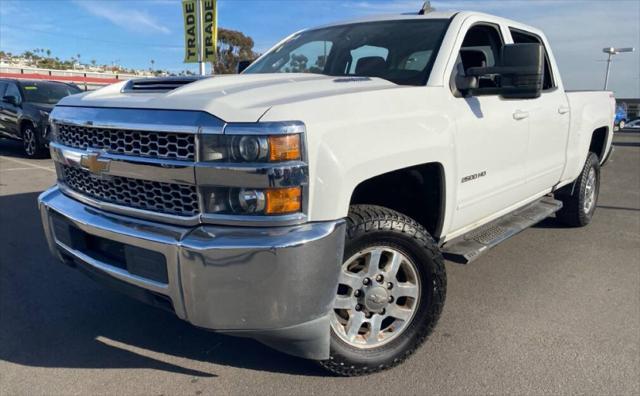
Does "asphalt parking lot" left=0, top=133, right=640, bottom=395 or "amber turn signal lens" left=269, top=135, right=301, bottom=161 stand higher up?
"amber turn signal lens" left=269, top=135, right=301, bottom=161

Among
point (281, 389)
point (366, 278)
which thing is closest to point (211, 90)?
point (366, 278)

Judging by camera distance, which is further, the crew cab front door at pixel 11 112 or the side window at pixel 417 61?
the crew cab front door at pixel 11 112

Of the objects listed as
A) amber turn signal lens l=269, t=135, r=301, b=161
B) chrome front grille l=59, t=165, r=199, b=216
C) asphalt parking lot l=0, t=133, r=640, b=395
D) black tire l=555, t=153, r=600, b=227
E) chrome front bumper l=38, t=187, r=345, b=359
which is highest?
amber turn signal lens l=269, t=135, r=301, b=161

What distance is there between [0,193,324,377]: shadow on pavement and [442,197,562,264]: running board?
113 centimetres

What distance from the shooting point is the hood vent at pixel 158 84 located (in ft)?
8.52

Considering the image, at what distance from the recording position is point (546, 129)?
4.02 metres

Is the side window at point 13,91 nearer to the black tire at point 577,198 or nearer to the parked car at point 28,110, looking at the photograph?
the parked car at point 28,110

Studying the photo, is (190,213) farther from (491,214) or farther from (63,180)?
(491,214)

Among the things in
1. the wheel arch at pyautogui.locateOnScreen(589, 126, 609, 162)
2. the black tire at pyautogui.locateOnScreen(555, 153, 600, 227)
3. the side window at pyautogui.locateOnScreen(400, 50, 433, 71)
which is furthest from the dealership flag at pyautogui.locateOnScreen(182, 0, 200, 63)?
the side window at pyautogui.locateOnScreen(400, 50, 433, 71)

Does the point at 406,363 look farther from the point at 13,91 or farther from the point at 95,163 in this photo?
the point at 13,91

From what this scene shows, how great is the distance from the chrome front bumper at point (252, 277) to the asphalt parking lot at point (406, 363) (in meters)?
0.55

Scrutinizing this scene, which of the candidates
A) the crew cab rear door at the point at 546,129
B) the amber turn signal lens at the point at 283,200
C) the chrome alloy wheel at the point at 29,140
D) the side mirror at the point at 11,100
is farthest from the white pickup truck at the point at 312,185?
the side mirror at the point at 11,100

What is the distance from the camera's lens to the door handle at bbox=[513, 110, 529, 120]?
351 cm

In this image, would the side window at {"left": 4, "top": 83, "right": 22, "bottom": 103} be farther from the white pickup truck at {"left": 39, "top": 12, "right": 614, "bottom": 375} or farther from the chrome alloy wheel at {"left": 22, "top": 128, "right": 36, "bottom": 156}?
the white pickup truck at {"left": 39, "top": 12, "right": 614, "bottom": 375}
